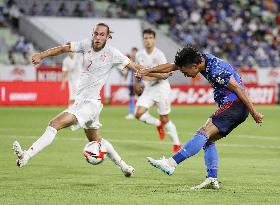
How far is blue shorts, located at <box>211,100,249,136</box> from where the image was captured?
38.2 feet

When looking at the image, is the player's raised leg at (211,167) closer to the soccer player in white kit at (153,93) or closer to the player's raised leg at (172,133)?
the player's raised leg at (172,133)

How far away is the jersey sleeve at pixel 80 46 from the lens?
12.8 metres

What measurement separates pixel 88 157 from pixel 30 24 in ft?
105

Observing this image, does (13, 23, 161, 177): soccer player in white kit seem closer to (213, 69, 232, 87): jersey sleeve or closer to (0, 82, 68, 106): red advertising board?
(213, 69, 232, 87): jersey sleeve

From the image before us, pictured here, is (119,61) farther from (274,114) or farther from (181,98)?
(181,98)

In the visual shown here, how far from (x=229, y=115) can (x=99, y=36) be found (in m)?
2.48

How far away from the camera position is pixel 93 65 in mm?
12914

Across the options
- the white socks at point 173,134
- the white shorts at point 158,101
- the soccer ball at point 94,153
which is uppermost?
the soccer ball at point 94,153

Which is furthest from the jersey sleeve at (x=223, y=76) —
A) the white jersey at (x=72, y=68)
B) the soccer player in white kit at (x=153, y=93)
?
the white jersey at (x=72, y=68)

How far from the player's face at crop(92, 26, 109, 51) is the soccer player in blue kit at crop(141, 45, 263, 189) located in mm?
1160

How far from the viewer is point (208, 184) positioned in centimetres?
1185

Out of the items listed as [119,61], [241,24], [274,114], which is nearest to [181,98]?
[274,114]

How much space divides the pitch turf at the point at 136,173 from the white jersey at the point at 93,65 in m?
1.39

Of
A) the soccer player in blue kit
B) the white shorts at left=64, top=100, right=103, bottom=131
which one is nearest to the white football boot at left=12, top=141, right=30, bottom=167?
the white shorts at left=64, top=100, right=103, bottom=131
